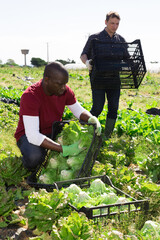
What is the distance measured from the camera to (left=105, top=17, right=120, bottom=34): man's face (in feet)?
15.2

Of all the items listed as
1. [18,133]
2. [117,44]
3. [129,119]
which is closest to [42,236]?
[18,133]

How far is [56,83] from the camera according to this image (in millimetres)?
3277

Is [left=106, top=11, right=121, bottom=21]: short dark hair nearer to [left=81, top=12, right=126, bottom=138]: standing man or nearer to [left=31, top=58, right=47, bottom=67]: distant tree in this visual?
[left=81, top=12, right=126, bottom=138]: standing man

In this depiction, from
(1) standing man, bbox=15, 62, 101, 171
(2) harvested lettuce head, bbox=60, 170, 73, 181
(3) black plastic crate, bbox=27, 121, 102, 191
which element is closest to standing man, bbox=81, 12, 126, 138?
(1) standing man, bbox=15, 62, 101, 171

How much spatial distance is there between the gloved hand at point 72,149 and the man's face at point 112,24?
6.73ft

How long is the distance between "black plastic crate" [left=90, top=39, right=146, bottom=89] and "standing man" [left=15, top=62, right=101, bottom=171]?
0.95 m

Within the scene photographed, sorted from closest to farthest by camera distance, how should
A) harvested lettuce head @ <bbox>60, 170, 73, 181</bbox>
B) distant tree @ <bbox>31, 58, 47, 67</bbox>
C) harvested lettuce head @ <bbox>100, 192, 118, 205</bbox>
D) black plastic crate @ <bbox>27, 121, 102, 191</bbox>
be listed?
1. harvested lettuce head @ <bbox>100, 192, 118, 205</bbox>
2. black plastic crate @ <bbox>27, 121, 102, 191</bbox>
3. harvested lettuce head @ <bbox>60, 170, 73, 181</bbox>
4. distant tree @ <bbox>31, 58, 47, 67</bbox>

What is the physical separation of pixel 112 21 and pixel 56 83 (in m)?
1.84

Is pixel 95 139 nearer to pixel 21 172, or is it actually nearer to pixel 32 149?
pixel 32 149

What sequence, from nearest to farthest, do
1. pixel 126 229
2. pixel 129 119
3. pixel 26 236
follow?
1. pixel 126 229
2. pixel 26 236
3. pixel 129 119

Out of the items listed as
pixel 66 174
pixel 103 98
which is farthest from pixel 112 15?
pixel 66 174

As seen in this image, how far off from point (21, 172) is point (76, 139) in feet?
2.62

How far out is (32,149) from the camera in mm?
3559

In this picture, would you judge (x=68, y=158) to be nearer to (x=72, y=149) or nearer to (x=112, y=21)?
(x=72, y=149)
